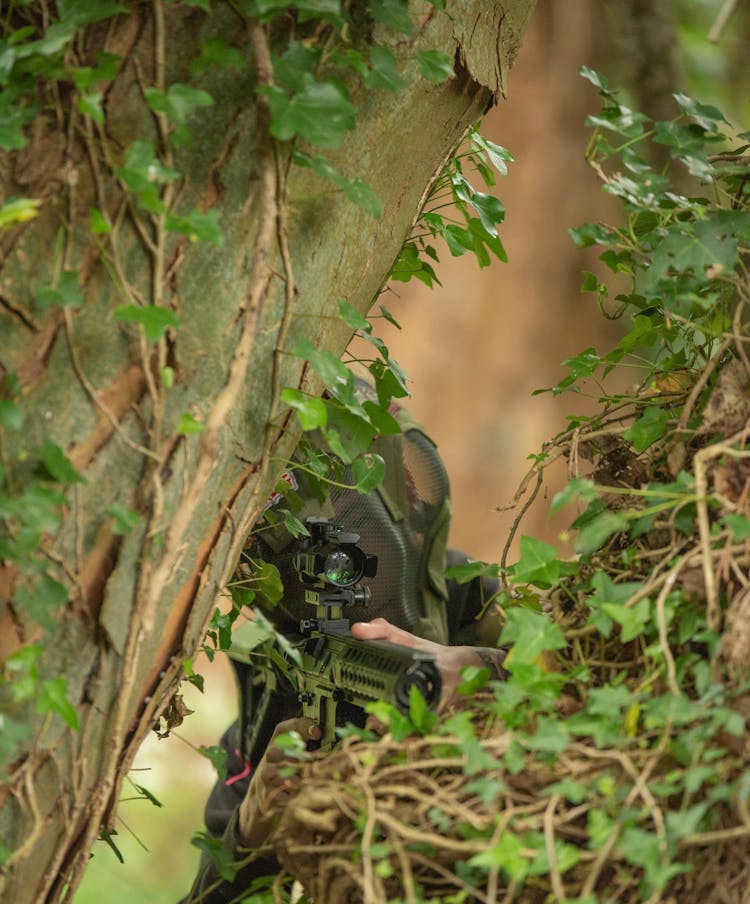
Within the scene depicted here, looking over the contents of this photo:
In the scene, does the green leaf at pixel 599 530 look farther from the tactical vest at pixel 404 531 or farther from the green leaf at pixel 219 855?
the tactical vest at pixel 404 531

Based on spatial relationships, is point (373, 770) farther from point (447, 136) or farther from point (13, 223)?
point (447, 136)

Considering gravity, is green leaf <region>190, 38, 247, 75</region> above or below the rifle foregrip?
above

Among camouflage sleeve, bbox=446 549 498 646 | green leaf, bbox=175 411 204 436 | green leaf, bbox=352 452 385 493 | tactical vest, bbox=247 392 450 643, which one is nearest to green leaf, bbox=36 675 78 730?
green leaf, bbox=175 411 204 436

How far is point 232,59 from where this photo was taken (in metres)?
1.01

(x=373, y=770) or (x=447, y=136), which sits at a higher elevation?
(x=447, y=136)

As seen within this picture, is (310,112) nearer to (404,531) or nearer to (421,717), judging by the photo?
(421,717)

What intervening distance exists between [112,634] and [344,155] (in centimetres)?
58

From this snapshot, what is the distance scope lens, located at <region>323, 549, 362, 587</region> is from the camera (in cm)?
159

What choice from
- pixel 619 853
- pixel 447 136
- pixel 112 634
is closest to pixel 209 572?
pixel 112 634

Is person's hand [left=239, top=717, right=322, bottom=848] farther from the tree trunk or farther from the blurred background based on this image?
the blurred background

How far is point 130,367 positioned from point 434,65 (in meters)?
0.47

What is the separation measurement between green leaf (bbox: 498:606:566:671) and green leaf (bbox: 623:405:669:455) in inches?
12.8

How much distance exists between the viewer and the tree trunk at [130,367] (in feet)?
3.28

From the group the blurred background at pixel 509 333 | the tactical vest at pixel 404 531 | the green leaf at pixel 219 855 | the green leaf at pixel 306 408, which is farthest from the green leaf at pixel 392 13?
the blurred background at pixel 509 333
